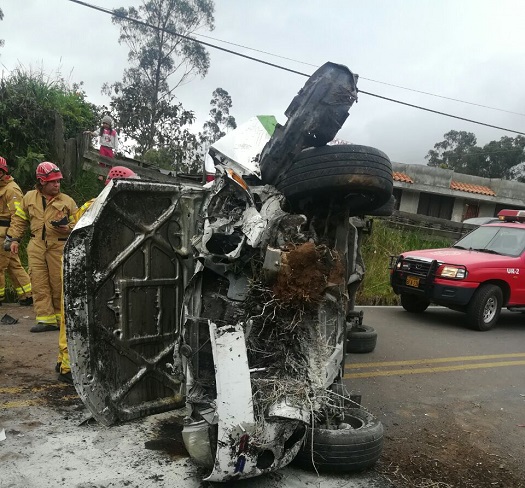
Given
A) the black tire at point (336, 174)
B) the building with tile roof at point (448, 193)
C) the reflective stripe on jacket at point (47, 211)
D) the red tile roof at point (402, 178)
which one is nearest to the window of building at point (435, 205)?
the building with tile roof at point (448, 193)

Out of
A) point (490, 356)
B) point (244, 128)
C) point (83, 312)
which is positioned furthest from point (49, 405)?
point (490, 356)

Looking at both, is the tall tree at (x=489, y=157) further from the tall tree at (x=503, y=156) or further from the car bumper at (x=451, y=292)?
the car bumper at (x=451, y=292)

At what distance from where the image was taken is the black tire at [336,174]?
3.35m

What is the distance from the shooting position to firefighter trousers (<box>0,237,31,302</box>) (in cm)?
680

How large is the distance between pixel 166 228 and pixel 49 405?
1.81m

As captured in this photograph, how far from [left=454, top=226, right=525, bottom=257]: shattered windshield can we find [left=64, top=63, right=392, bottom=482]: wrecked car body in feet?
19.0

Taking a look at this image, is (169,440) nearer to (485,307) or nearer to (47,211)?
(47,211)

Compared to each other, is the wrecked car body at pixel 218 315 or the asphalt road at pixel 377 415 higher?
the wrecked car body at pixel 218 315

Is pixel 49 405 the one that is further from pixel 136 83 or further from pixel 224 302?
pixel 136 83

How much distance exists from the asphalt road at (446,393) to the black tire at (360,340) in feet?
0.27

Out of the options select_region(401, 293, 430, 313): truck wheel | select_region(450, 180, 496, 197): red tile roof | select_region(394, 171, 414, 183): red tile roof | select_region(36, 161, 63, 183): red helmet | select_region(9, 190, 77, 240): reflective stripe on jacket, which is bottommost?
select_region(401, 293, 430, 313): truck wheel

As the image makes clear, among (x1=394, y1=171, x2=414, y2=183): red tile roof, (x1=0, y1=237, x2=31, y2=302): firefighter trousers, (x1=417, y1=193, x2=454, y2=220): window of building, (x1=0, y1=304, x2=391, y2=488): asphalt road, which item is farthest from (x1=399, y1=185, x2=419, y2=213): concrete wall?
(x1=0, y1=304, x2=391, y2=488): asphalt road

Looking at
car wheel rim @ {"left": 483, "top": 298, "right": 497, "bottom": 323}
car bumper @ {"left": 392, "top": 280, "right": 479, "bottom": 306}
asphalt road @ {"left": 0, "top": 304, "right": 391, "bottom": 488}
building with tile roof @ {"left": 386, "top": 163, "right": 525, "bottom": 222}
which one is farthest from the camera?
building with tile roof @ {"left": 386, "top": 163, "right": 525, "bottom": 222}

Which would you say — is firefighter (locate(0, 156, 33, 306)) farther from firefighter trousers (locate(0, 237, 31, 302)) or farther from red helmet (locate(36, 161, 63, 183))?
red helmet (locate(36, 161, 63, 183))
